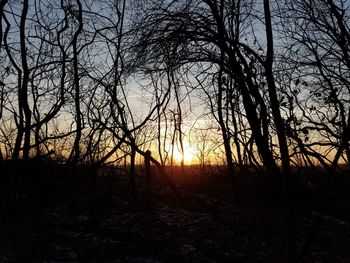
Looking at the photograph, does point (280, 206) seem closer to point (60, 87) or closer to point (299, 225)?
point (299, 225)

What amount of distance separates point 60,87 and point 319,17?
7.07 m

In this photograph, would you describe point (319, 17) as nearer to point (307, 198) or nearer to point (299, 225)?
point (307, 198)

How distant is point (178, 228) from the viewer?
7043mm

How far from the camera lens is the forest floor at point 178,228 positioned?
5.72 meters

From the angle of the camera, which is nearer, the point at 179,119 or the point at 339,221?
the point at 339,221

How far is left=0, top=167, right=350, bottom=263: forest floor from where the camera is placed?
5723mm

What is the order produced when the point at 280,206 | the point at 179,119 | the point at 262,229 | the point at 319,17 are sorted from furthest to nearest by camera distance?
1. the point at 179,119
2. the point at 319,17
3. the point at 280,206
4. the point at 262,229

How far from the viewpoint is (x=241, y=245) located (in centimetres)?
610

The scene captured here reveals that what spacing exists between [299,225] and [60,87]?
23.8 feet

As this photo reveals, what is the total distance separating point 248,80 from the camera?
5328 millimetres

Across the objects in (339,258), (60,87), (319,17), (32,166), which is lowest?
(339,258)

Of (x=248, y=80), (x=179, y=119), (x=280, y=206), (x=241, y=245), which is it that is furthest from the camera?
(x=179, y=119)

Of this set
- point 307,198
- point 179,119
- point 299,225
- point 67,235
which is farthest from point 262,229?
point 179,119

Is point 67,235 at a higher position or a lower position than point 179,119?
lower
